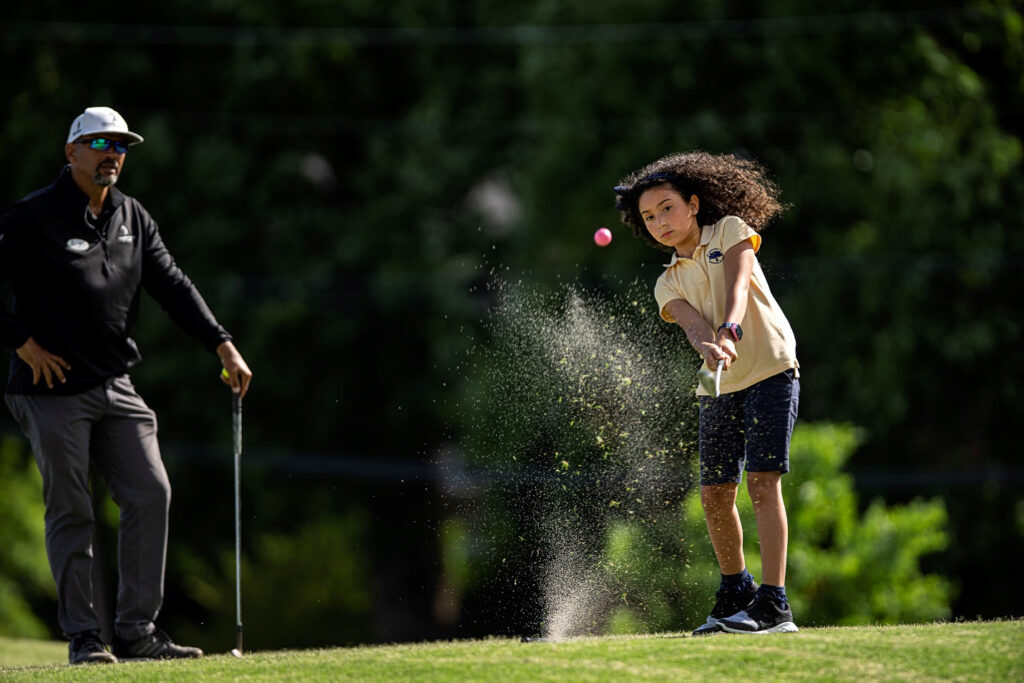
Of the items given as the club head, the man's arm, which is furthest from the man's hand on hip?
the club head

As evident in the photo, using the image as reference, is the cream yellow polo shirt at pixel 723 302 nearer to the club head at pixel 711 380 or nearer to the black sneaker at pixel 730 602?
the club head at pixel 711 380

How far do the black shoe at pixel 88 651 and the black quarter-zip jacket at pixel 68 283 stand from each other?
1052mm

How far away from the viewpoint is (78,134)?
5.93 meters

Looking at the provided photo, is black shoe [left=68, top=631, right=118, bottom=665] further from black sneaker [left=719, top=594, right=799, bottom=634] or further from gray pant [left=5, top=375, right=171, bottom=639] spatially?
black sneaker [left=719, top=594, right=799, bottom=634]

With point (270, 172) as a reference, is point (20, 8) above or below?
above

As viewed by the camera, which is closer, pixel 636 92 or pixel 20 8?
pixel 636 92

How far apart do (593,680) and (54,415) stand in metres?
2.68

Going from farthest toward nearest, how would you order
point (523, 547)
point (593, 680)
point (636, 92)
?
point (636, 92) < point (523, 547) < point (593, 680)


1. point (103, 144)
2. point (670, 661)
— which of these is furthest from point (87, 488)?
point (670, 661)

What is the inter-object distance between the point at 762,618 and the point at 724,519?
1.43ft

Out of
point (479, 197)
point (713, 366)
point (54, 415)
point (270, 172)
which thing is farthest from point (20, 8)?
point (713, 366)

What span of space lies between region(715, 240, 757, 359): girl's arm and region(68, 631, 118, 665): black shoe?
285cm

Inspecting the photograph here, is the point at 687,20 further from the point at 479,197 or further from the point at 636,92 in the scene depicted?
the point at 479,197

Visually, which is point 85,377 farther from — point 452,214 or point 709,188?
point 452,214
